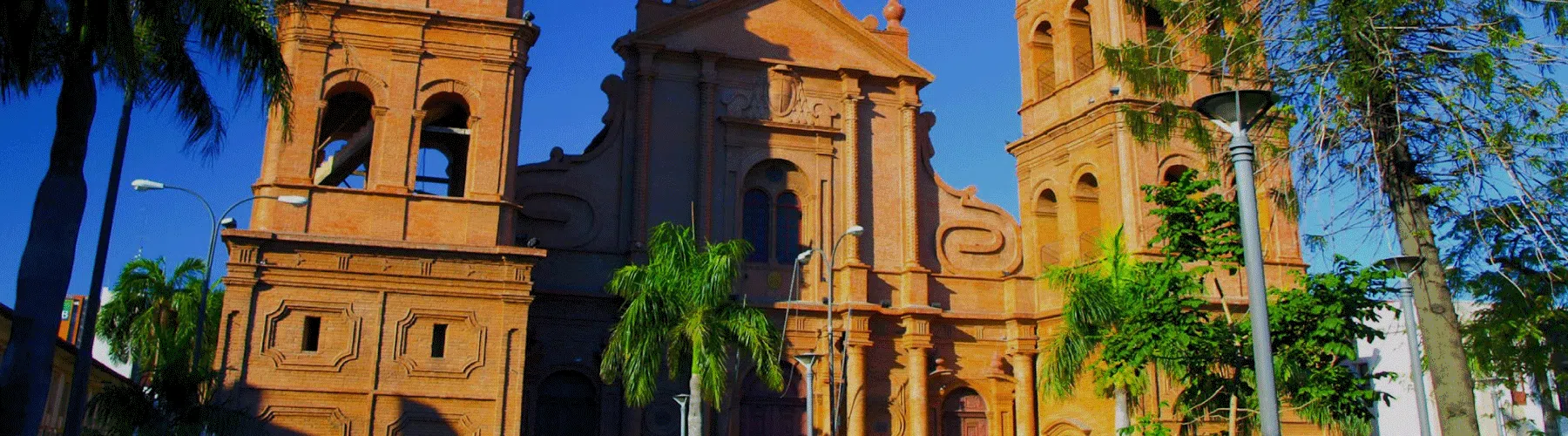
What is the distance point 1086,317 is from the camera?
25094 millimetres

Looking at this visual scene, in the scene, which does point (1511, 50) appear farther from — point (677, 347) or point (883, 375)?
point (883, 375)

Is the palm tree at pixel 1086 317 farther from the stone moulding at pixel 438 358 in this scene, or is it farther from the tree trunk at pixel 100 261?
the tree trunk at pixel 100 261

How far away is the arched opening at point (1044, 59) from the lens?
115ft

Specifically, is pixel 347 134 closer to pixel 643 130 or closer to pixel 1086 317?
pixel 643 130

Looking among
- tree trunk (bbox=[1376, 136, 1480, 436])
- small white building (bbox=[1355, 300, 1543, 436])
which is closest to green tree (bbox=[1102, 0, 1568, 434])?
tree trunk (bbox=[1376, 136, 1480, 436])

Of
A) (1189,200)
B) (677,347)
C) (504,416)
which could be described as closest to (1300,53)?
(1189,200)

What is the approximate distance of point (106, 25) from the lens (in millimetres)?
14688

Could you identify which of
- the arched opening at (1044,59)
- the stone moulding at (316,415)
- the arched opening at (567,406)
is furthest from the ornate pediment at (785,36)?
the stone moulding at (316,415)

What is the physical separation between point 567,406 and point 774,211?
664cm

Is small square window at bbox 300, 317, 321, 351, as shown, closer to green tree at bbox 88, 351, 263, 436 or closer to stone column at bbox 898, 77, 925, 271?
green tree at bbox 88, 351, 263, 436

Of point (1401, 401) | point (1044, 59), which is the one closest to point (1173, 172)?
point (1044, 59)

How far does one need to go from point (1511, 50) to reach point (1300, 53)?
230 centimetres

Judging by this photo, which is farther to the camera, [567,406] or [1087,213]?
[1087,213]

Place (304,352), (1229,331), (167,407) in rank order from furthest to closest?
(304,352), (167,407), (1229,331)
